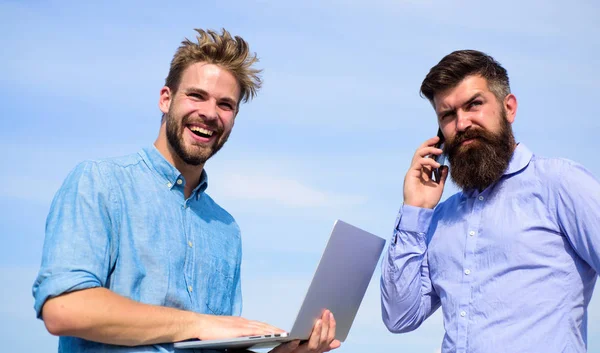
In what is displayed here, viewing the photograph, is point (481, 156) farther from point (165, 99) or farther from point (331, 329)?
point (165, 99)

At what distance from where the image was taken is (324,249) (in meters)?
3.82

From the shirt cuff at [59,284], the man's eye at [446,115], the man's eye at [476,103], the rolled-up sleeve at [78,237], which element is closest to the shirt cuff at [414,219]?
the man's eye at [446,115]

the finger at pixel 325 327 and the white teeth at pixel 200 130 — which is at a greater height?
the white teeth at pixel 200 130

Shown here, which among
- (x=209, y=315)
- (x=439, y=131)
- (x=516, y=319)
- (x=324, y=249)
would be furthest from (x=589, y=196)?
(x=209, y=315)

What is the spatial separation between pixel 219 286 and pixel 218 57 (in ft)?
5.16

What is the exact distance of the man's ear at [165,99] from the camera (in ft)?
15.5

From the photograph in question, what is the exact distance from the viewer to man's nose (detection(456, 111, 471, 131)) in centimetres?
482

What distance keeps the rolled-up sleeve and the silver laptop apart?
645 mm

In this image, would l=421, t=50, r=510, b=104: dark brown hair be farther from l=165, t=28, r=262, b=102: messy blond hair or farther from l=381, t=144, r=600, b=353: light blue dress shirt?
l=165, t=28, r=262, b=102: messy blond hair

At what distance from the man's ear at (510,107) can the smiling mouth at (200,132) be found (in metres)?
2.14

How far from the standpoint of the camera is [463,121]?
4.82 meters

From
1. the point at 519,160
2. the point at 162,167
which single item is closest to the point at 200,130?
the point at 162,167

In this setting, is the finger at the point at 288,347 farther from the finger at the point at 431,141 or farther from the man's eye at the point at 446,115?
the man's eye at the point at 446,115

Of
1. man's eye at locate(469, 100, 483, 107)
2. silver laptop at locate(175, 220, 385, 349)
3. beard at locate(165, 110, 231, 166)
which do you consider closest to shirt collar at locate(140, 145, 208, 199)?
beard at locate(165, 110, 231, 166)
